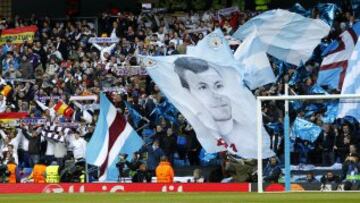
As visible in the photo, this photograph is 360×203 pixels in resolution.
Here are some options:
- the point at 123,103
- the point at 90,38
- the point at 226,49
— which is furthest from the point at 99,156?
the point at 90,38

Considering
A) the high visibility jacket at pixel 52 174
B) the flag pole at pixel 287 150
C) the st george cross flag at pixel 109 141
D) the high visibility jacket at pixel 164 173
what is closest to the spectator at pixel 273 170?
the flag pole at pixel 287 150

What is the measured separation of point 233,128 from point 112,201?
10.9 meters

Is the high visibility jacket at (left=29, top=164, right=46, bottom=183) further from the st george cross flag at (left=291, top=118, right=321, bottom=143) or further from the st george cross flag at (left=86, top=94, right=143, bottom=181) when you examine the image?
the st george cross flag at (left=291, top=118, right=321, bottom=143)

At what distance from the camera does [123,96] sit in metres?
34.5

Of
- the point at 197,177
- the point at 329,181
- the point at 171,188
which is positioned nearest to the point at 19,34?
the point at 197,177

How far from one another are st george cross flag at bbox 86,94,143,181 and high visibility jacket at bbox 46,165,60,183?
114 cm

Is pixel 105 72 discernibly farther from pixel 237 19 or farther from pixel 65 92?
pixel 237 19

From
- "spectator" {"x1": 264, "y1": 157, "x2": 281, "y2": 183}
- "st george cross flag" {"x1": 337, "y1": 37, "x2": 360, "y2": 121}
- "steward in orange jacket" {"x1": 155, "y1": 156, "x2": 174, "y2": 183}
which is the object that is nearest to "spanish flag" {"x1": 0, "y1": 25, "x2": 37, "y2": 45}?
"steward in orange jacket" {"x1": 155, "y1": 156, "x2": 174, "y2": 183}

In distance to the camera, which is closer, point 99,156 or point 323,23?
point 99,156

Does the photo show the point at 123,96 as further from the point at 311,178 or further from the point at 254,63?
the point at 311,178

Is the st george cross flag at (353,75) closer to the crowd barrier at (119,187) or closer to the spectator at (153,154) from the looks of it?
the crowd barrier at (119,187)

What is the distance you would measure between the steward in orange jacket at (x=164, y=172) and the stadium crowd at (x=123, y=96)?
119 millimetres

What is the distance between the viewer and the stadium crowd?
92.8ft

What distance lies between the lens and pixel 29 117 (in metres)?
35.0
